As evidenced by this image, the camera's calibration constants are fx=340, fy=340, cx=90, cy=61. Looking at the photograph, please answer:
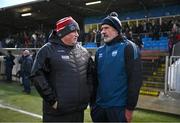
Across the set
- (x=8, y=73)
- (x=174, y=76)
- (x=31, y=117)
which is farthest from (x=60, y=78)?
(x=8, y=73)

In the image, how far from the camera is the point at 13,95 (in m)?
12.4

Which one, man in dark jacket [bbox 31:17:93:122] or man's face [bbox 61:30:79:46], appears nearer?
man in dark jacket [bbox 31:17:93:122]

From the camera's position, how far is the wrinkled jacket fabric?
3.35m

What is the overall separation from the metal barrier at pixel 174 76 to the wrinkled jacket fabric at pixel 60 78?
6.34 meters

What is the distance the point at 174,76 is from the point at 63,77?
668cm

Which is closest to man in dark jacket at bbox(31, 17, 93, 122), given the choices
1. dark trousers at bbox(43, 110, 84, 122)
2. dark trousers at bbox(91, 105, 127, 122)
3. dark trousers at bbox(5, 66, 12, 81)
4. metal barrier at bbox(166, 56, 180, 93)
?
dark trousers at bbox(43, 110, 84, 122)

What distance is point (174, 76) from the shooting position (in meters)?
9.51

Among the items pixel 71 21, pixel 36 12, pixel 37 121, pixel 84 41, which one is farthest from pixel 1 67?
pixel 71 21

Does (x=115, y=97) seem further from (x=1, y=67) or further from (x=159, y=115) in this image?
(x=1, y=67)

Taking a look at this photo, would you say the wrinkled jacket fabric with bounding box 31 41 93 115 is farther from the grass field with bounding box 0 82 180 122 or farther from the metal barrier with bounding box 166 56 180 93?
the metal barrier with bounding box 166 56 180 93

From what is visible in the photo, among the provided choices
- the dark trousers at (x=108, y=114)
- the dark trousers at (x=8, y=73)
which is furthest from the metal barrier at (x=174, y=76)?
the dark trousers at (x=8, y=73)

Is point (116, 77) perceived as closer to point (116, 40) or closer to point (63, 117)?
point (116, 40)

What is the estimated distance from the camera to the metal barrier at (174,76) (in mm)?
9367

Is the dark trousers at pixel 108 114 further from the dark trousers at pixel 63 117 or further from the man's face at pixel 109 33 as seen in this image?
the man's face at pixel 109 33
